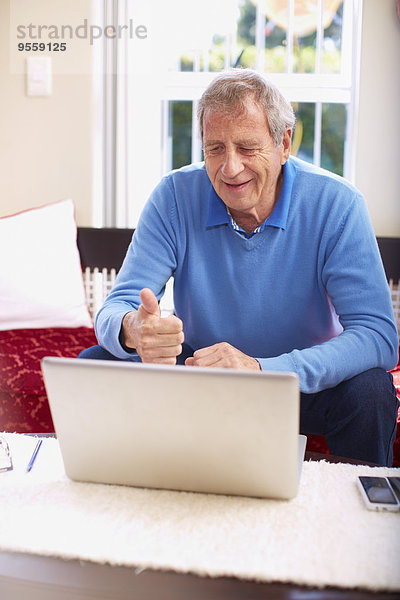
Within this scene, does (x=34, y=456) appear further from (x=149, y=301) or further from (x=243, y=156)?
(x=243, y=156)

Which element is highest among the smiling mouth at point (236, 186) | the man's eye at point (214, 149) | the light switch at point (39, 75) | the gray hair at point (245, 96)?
the light switch at point (39, 75)

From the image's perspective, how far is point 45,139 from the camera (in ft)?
9.11

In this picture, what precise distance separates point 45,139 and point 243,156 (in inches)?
57.3

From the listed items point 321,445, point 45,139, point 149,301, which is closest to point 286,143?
point 149,301

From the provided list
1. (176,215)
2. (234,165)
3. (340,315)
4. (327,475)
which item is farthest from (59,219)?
(327,475)

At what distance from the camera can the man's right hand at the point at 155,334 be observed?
50.9 inches

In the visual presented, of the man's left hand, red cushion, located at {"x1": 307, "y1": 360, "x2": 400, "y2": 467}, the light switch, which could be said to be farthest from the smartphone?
the light switch

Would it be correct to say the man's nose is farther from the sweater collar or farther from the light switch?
the light switch

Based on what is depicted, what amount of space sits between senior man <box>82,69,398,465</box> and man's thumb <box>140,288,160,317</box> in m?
0.05

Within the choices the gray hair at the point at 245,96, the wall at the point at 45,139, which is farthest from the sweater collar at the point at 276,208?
the wall at the point at 45,139

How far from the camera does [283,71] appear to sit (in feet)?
8.86

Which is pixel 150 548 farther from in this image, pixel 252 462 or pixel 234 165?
pixel 234 165

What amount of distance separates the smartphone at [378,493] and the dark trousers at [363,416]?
1.52 feet

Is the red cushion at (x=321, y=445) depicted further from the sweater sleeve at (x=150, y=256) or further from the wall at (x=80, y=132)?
the wall at (x=80, y=132)
